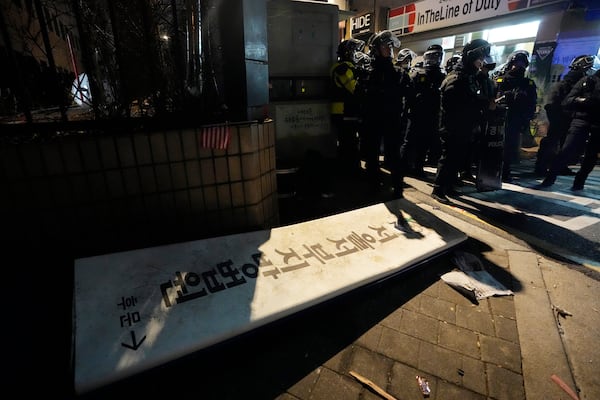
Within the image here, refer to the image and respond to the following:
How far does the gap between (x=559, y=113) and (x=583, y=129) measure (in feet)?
3.09

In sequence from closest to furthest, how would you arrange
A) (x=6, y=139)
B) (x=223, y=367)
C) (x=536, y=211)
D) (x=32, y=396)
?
1. (x=32, y=396)
2. (x=223, y=367)
3. (x=6, y=139)
4. (x=536, y=211)

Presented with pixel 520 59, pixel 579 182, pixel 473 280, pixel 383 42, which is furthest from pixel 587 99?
pixel 473 280

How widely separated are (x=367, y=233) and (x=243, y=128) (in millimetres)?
1664

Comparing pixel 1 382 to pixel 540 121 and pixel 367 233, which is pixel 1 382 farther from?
pixel 540 121

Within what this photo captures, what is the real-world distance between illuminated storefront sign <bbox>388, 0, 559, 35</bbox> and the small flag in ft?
38.4

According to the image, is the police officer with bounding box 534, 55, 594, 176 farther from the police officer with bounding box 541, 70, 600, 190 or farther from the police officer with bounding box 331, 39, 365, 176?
the police officer with bounding box 331, 39, 365, 176

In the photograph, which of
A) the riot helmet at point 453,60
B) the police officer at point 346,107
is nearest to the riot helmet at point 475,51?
the police officer at point 346,107

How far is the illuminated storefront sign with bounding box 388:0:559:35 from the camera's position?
1043 centimetres

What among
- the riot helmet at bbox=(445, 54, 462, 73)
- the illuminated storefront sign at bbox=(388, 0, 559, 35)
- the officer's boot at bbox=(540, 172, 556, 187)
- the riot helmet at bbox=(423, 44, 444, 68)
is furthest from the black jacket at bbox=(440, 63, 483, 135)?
the illuminated storefront sign at bbox=(388, 0, 559, 35)

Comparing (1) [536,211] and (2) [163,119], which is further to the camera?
(1) [536,211]

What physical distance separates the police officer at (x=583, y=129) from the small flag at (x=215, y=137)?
618 cm

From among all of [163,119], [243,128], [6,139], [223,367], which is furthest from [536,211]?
[6,139]

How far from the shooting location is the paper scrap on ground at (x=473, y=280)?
106 inches

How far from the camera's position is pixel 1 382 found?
163 cm
